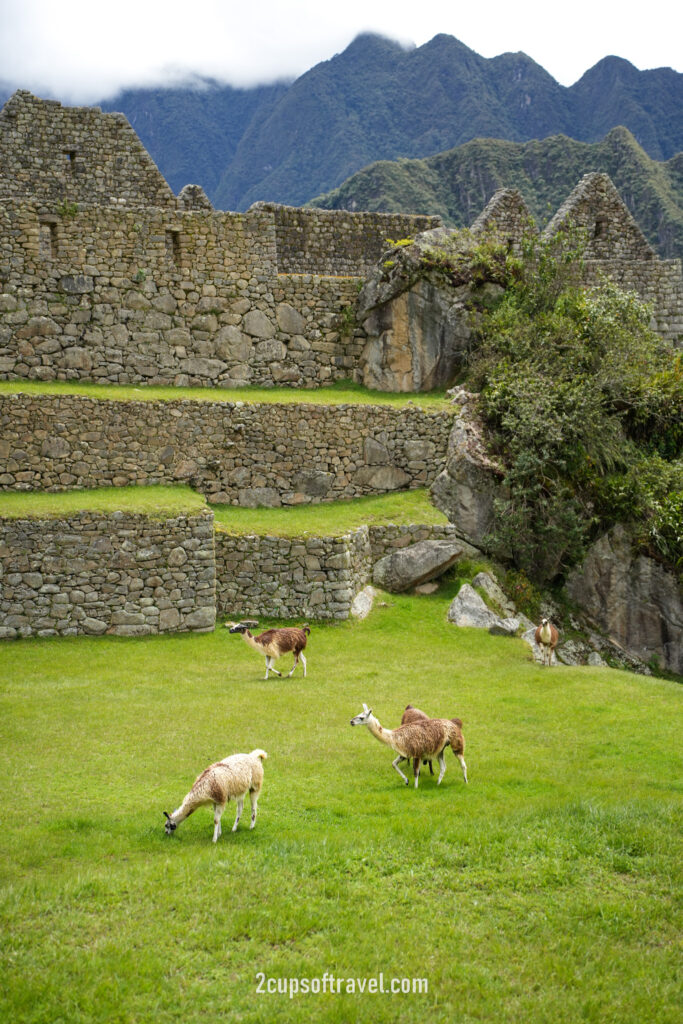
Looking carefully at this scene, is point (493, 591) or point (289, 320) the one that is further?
point (289, 320)

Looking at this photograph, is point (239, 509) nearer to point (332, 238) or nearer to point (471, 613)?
point (471, 613)

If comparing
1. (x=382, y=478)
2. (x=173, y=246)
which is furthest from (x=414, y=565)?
(x=173, y=246)

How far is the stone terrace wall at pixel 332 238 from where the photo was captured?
2453 centimetres

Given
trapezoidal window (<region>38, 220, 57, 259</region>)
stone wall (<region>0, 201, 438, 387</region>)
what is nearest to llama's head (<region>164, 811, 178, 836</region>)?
stone wall (<region>0, 201, 438, 387</region>)

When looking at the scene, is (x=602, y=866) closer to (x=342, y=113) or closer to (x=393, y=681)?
(x=393, y=681)

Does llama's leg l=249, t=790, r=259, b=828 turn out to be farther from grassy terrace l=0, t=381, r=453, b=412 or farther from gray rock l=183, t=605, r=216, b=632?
grassy terrace l=0, t=381, r=453, b=412

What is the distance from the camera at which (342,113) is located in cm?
6831

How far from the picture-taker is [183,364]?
2131 centimetres

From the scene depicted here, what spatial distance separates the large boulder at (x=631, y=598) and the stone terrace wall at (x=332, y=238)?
10134mm

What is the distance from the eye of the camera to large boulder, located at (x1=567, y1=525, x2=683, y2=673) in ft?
61.2

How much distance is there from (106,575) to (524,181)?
4487 cm

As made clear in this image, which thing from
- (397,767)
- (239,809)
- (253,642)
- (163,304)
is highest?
(163,304)

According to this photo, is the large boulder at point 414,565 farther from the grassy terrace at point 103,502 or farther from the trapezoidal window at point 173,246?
the trapezoidal window at point 173,246

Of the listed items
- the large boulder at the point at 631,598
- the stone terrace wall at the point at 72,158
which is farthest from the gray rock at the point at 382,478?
the stone terrace wall at the point at 72,158
